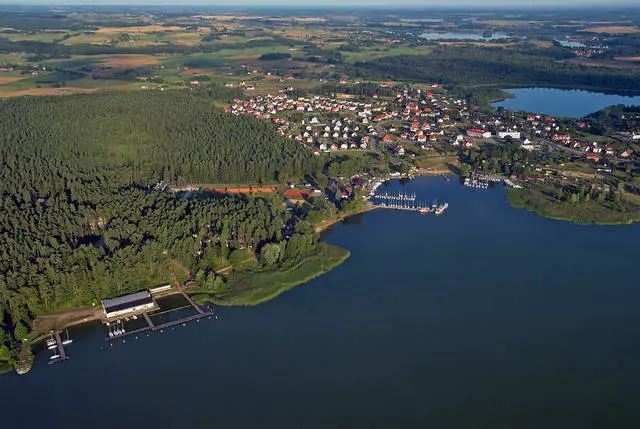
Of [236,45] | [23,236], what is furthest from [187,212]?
[236,45]

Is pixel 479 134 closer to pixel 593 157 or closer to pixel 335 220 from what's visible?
pixel 593 157

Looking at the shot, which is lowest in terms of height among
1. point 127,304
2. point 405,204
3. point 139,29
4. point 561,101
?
point 127,304

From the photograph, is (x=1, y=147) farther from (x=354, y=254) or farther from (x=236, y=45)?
(x=236, y=45)

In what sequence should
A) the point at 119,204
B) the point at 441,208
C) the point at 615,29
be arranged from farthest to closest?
1. the point at 615,29
2. the point at 441,208
3. the point at 119,204

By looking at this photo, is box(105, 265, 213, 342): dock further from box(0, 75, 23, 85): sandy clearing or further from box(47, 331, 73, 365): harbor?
box(0, 75, 23, 85): sandy clearing

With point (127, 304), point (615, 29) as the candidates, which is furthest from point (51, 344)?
point (615, 29)

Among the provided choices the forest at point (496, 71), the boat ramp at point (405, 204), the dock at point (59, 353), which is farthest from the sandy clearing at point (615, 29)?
the dock at point (59, 353)
